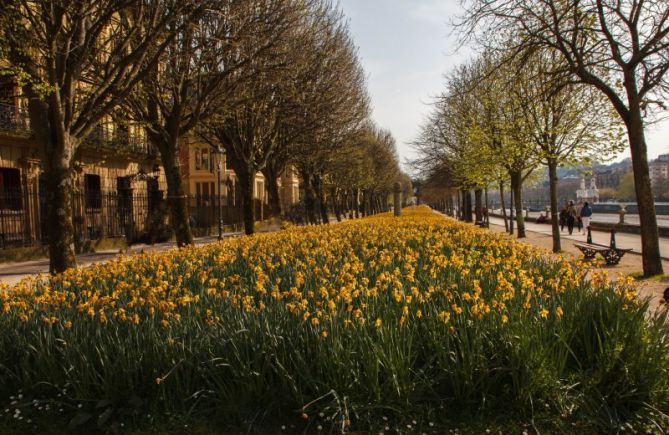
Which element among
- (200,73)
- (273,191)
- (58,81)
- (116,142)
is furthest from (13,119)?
(58,81)

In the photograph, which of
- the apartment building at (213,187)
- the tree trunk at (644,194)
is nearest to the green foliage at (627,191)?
the apartment building at (213,187)

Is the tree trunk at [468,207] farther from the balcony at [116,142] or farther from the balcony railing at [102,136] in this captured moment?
the balcony at [116,142]

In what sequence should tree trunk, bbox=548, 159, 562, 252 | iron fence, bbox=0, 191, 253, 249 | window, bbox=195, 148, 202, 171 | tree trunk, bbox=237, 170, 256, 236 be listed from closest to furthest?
1. tree trunk, bbox=548, 159, 562, 252
2. iron fence, bbox=0, 191, 253, 249
3. tree trunk, bbox=237, 170, 256, 236
4. window, bbox=195, 148, 202, 171

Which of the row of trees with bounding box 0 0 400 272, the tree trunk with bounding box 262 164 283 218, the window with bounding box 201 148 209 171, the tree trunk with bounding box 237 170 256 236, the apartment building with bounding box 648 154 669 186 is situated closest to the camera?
the row of trees with bounding box 0 0 400 272

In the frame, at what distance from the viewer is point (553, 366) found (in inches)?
136

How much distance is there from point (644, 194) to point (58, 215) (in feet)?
38.6

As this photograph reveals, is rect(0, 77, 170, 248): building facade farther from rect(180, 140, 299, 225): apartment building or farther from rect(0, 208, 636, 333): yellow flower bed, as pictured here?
rect(0, 208, 636, 333): yellow flower bed

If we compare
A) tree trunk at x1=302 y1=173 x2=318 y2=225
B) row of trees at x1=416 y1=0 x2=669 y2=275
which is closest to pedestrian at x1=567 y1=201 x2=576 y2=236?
row of trees at x1=416 y1=0 x2=669 y2=275

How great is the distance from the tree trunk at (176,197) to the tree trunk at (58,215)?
4.40 m

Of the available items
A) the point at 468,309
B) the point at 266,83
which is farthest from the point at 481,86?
the point at 468,309

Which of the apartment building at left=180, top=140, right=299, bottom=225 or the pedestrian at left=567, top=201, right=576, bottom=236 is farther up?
the apartment building at left=180, top=140, right=299, bottom=225

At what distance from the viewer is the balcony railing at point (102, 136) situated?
21.5 m

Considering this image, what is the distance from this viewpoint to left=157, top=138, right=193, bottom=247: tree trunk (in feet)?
44.9

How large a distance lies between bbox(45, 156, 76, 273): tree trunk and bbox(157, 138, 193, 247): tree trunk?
4.40 m
